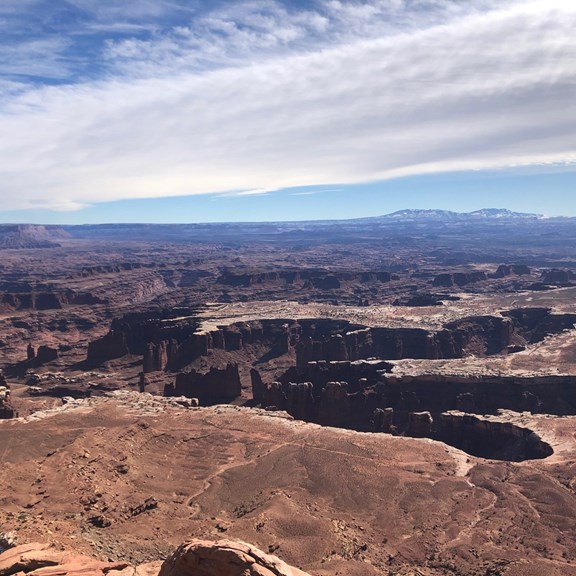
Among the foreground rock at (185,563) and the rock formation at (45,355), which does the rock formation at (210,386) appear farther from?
the foreground rock at (185,563)

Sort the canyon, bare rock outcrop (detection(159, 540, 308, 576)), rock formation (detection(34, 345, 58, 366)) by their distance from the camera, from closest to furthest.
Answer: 1. bare rock outcrop (detection(159, 540, 308, 576))
2. the canyon
3. rock formation (detection(34, 345, 58, 366))

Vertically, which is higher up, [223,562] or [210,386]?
[223,562]

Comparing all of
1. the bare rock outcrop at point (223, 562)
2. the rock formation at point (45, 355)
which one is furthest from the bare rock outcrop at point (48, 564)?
the rock formation at point (45, 355)

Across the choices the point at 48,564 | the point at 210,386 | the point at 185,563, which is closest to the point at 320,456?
the point at 185,563

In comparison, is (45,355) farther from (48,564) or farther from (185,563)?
(185,563)

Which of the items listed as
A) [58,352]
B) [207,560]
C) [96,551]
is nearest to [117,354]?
[58,352]

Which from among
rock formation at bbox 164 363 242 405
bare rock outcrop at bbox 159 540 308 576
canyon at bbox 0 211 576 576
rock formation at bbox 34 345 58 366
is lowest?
rock formation at bbox 34 345 58 366

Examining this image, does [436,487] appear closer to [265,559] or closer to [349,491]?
[349,491]

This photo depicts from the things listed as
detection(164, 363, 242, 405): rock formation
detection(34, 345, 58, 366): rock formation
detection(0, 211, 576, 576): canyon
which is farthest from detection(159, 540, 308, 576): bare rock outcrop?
detection(34, 345, 58, 366): rock formation

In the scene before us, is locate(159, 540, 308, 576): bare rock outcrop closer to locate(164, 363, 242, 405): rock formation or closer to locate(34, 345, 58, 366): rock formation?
locate(164, 363, 242, 405): rock formation
